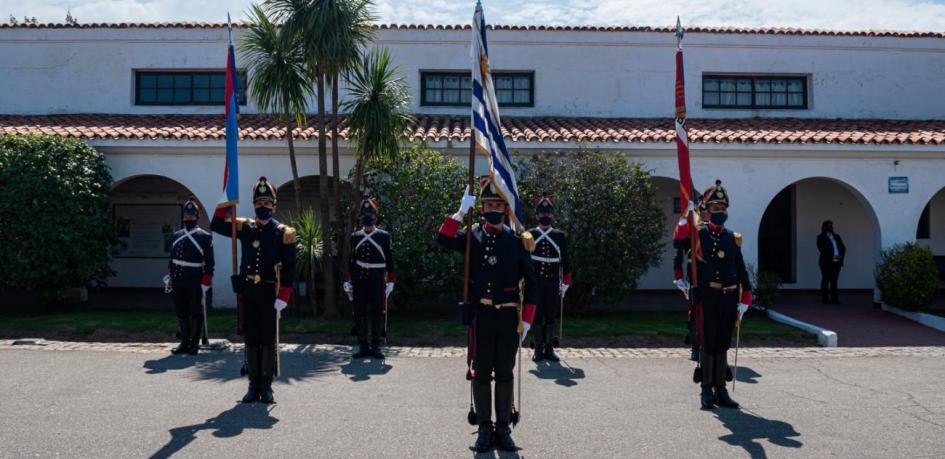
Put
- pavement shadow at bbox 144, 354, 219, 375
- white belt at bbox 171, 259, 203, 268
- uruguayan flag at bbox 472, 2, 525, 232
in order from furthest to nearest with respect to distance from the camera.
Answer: white belt at bbox 171, 259, 203, 268 → pavement shadow at bbox 144, 354, 219, 375 → uruguayan flag at bbox 472, 2, 525, 232

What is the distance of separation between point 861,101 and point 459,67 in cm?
928

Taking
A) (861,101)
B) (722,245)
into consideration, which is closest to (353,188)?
(722,245)

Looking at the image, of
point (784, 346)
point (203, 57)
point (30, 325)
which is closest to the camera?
point (784, 346)

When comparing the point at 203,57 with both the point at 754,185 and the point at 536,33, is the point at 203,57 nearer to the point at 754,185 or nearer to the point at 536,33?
the point at 536,33

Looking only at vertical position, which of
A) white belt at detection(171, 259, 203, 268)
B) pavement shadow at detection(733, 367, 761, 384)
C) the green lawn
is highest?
white belt at detection(171, 259, 203, 268)

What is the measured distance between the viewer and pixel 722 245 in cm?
739

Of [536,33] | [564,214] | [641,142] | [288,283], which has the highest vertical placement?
[536,33]

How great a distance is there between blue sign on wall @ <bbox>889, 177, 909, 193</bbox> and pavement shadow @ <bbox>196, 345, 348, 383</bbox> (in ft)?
34.5

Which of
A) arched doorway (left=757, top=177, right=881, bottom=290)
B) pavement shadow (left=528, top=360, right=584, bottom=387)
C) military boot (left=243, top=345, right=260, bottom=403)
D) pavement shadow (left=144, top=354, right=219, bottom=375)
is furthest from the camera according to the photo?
arched doorway (left=757, top=177, right=881, bottom=290)

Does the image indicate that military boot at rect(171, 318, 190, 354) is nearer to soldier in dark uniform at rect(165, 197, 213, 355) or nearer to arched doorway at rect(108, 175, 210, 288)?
soldier in dark uniform at rect(165, 197, 213, 355)

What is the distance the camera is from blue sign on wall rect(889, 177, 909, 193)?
45.9 ft

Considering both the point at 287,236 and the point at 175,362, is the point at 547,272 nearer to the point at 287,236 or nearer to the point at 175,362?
the point at 287,236

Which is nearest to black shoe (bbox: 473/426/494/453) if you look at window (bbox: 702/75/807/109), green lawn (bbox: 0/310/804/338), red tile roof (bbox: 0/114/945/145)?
green lawn (bbox: 0/310/804/338)

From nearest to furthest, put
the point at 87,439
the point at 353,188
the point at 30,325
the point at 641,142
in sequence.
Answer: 1. the point at 87,439
2. the point at 30,325
3. the point at 353,188
4. the point at 641,142
